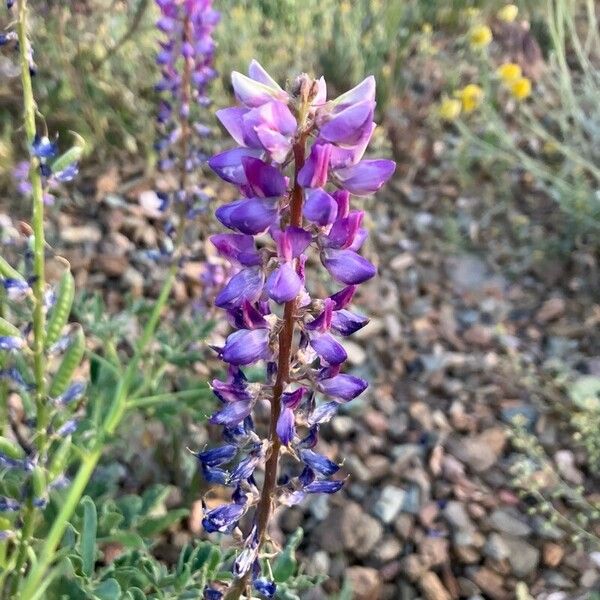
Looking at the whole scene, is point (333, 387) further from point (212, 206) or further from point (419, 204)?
point (419, 204)

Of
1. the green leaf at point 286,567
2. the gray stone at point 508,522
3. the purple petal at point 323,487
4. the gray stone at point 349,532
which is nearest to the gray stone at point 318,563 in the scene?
the gray stone at point 349,532

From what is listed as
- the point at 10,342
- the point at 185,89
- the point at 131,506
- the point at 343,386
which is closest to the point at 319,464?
the point at 343,386

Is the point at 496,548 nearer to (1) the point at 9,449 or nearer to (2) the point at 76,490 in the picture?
(2) the point at 76,490

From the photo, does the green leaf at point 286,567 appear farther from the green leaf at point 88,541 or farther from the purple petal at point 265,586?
the green leaf at point 88,541

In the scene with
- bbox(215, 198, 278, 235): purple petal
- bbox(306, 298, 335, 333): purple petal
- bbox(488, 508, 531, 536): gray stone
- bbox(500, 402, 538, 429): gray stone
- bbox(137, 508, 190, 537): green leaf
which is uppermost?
bbox(215, 198, 278, 235): purple petal

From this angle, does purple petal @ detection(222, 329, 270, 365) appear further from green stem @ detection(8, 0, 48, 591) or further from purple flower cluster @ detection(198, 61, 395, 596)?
A: green stem @ detection(8, 0, 48, 591)

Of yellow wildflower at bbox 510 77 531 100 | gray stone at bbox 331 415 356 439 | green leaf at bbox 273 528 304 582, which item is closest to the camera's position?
green leaf at bbox 273 528 304 582

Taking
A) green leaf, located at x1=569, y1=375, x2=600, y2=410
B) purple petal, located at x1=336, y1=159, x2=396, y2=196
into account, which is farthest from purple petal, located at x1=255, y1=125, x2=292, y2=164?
green leaf, located at x1=569, y1=375, x2=600, y2=410
